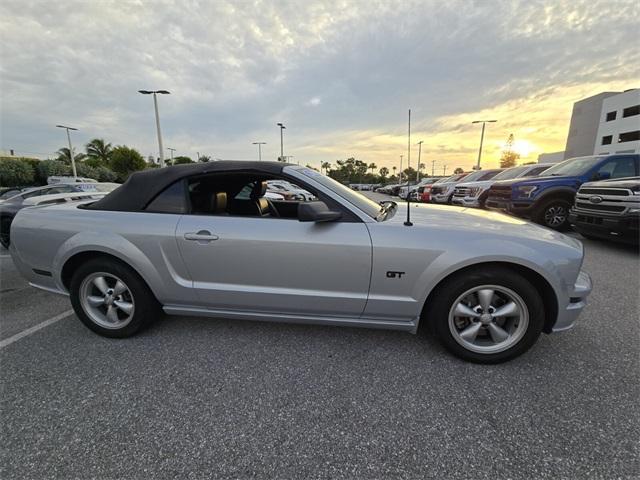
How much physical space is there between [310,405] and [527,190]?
6978mm

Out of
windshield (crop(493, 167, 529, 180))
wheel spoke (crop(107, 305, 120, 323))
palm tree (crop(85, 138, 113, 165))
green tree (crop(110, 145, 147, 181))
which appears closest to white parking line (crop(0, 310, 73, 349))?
wheel spoke (crop(107, 305, 120, 323))

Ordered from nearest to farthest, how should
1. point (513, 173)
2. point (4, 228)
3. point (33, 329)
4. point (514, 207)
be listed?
point (33, 329), point (4, 228), point (514, 207), point (513, 173)

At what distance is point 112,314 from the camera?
2555mm

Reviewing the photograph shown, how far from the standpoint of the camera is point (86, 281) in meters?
2.54

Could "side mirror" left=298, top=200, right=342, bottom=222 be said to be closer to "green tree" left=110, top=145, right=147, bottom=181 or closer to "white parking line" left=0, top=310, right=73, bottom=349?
"white parking line" left=0, top=310, right=73, bottom=349

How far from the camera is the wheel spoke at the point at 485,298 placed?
2105 mm

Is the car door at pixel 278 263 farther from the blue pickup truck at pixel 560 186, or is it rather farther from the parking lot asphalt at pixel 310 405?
the blue pickup truck at pixel 560 186

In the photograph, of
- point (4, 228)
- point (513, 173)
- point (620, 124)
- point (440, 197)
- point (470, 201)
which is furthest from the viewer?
point (620, 124)

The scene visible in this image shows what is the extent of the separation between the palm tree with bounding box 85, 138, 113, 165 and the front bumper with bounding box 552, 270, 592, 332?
50.2m

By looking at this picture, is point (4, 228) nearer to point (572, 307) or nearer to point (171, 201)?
point (171, 201)

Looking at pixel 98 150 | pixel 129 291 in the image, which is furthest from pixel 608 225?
pixel 98 150

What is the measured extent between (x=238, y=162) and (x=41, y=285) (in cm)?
218

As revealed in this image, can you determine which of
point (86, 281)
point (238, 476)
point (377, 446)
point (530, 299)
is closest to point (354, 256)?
point (377, 446)

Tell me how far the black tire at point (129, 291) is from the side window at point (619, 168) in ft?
28.3
